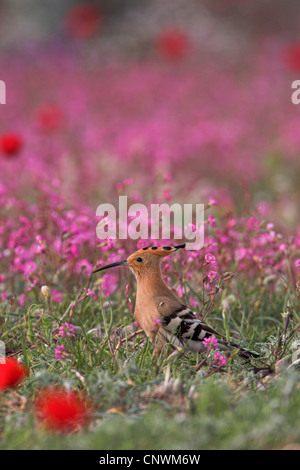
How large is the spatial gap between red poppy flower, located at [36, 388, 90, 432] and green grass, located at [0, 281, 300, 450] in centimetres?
5

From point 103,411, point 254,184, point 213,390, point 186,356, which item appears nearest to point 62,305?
point 186,356

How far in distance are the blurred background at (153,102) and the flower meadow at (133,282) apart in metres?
0.04

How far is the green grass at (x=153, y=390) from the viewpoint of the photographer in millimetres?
2877

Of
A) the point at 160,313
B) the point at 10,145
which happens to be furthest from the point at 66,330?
the point at 10,145

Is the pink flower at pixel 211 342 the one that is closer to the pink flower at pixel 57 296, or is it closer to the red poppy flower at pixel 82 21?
the pink flower at pixel 57 296

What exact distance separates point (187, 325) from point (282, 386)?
24.8 inches

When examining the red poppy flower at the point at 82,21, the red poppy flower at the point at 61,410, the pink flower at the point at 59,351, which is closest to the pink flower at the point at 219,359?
the red poppy flower at the point at 61,410

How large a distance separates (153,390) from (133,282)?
1682 millimetres

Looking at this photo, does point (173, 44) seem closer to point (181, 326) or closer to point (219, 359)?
point (181, 326)

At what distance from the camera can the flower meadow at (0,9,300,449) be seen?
3.07m

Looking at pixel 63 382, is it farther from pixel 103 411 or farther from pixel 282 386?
pixel 282 386

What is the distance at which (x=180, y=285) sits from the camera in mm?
4602

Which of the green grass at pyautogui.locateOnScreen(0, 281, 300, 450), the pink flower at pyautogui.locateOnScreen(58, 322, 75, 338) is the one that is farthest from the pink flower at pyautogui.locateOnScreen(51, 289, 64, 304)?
the pink flower at pyautogui.locateOnScreen(58, 322, 75, 338)

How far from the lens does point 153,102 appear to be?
490 inches
